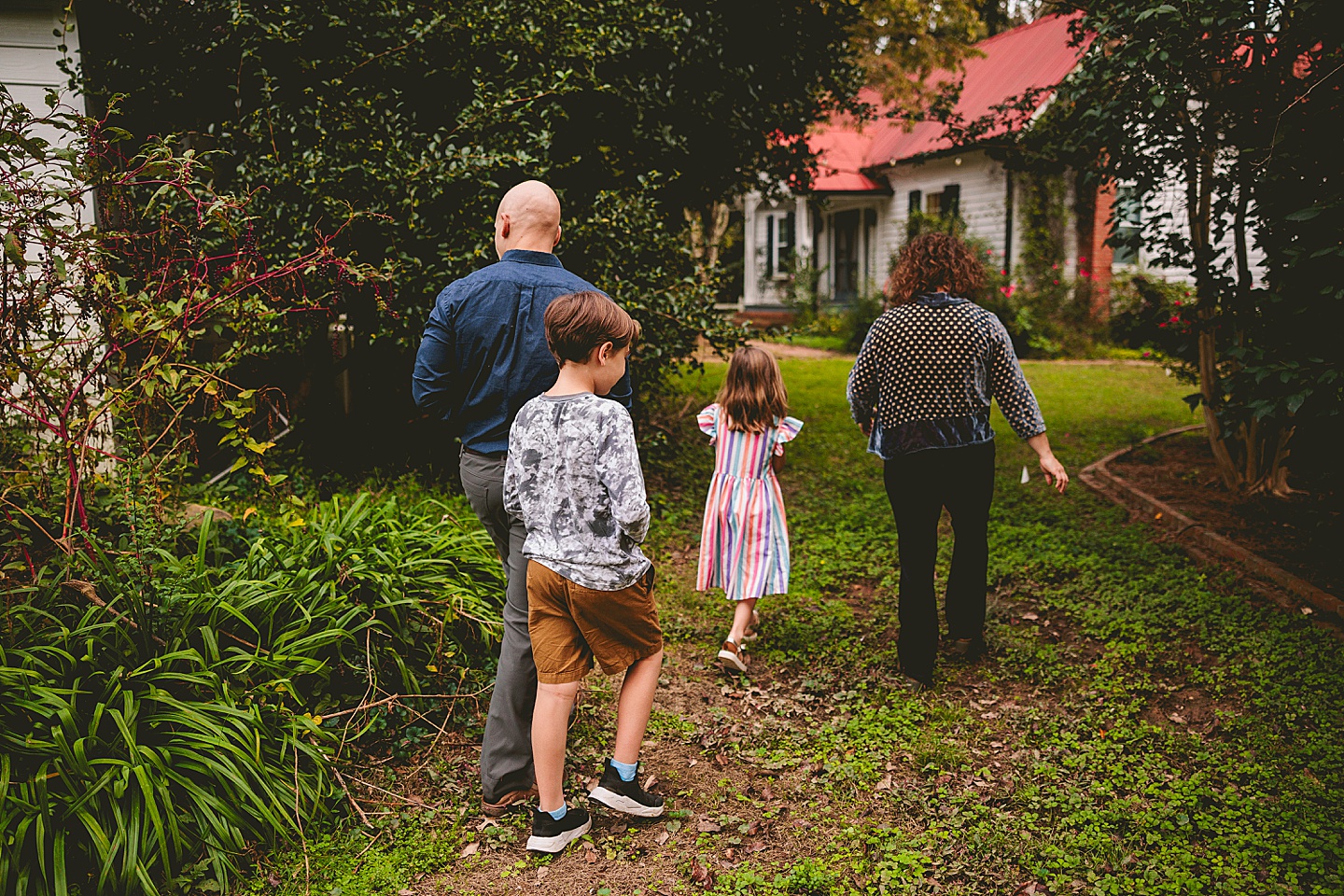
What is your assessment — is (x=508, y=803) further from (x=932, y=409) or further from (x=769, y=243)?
(x=769, y=243)

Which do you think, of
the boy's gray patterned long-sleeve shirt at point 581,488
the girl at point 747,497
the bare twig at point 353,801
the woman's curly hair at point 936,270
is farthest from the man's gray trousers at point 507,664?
the woman's curly hair at point 936,270

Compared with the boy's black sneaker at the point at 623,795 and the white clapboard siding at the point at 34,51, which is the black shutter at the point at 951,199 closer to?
the white clapboard siding at the point at 34,51

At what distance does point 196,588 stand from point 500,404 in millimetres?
1565

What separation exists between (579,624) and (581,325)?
0.95m

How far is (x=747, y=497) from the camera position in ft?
15.7

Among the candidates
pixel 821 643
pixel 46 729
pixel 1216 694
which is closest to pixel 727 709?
pixel 821 643

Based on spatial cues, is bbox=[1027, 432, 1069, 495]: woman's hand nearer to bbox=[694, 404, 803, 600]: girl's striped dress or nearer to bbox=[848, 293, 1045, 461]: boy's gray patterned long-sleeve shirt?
bbox=[848, 293, 1045, 461]: boy's gray patterned long-sleeve shirt

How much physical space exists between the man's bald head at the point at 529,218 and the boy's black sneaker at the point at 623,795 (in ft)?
6.10

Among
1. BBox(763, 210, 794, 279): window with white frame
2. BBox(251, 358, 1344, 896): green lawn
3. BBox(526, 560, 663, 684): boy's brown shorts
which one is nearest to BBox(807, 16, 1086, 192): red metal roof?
BBox(763, 210, 794, 279): window with white frame

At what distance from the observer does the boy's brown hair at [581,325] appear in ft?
9.64

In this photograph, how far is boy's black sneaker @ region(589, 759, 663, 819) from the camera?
3332 mm

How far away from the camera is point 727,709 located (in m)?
4.32

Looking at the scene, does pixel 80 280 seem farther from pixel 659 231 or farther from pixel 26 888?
pixel 659 231

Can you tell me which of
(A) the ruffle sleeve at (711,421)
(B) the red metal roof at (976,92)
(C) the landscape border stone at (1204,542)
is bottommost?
(C) the landscape border stone at (1204,542)
